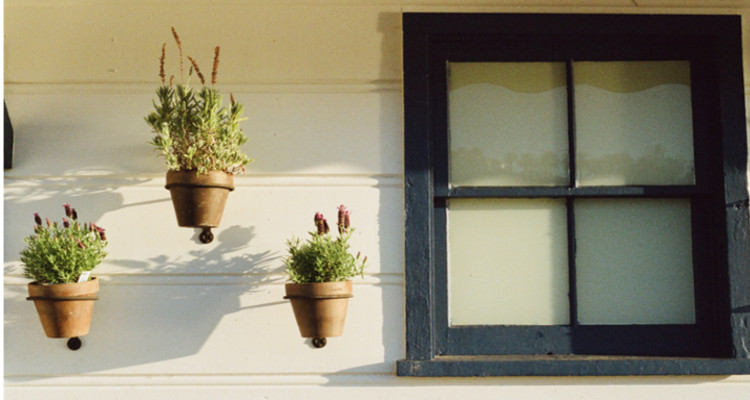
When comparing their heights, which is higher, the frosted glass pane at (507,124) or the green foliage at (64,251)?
the frosted glass pane at (507,124)

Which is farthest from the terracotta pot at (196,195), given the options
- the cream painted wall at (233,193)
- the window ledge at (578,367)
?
the window ledge at (578,367)

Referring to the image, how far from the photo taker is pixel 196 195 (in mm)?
2326

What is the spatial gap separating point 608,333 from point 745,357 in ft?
1.45

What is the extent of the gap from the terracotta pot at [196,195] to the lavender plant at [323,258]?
29 cm

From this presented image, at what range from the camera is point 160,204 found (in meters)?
2.57

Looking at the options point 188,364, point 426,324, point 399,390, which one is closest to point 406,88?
point 426,324

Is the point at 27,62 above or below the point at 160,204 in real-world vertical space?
above

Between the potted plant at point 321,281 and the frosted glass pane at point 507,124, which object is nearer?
the potted plant at point 321,281

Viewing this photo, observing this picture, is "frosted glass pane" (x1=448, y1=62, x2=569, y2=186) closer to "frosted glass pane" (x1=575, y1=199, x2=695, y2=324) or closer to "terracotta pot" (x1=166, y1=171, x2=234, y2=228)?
"frosted glass pane" (x1=575, y1=199, x2=695, y2=324)

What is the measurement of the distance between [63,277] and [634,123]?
1.95m

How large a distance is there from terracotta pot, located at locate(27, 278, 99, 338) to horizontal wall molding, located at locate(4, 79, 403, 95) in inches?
27.0

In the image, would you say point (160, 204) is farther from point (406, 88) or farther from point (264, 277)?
point (406, 88)

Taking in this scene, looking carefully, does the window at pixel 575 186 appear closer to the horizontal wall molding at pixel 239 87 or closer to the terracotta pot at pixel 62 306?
the horizontal wall molding at pixel 239 87

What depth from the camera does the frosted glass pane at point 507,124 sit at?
264 centimetres
